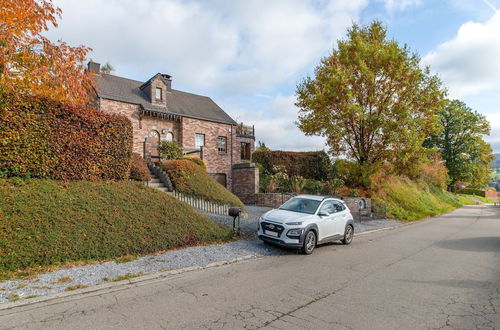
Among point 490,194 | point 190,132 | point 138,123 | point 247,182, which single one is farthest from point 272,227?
point 490,194

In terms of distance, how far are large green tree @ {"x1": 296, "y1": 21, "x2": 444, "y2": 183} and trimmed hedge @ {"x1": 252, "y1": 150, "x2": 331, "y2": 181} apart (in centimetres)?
508

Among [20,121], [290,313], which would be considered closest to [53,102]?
[20,121]

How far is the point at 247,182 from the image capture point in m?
19.7

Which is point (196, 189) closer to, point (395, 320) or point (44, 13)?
point (44, 13)

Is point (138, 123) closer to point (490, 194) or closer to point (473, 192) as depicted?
point (473, 192)

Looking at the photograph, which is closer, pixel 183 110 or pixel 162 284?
pixel 162 284

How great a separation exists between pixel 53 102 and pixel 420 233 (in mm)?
14915

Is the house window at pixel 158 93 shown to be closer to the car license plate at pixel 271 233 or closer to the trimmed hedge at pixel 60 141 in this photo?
the trimmed hedge at pixel 60 141

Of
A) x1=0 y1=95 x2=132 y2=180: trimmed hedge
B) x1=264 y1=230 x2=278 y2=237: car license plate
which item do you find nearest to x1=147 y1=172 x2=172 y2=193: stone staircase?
x1=0 y1=95 x2=132 y2=180: trimmed hedge

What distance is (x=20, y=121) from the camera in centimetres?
800

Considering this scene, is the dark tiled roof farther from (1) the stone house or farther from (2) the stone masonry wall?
(2) the stone masonry wall

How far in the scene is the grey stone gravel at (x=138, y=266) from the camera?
513cm

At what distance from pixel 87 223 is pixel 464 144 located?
49804mm

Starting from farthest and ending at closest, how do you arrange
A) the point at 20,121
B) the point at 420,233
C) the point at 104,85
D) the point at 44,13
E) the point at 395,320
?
1. the point at 104,85
2. the point at 420,233
3. the point at 44,13
4. the point at 20,121
5. the point at 395,320
